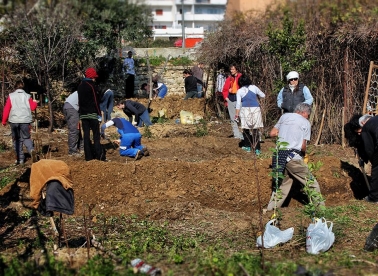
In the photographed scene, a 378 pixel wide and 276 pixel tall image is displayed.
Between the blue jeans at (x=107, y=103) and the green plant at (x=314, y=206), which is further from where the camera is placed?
the blue jeans at (x=107, y=103)

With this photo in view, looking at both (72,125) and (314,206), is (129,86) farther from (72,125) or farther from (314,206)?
(314,206)

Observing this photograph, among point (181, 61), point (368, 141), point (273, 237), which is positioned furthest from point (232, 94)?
point (181, 61)

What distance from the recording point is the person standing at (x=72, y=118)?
10484mm

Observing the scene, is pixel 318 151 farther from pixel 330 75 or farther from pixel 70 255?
pixel 70 255

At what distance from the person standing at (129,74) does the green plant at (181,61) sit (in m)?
3.52

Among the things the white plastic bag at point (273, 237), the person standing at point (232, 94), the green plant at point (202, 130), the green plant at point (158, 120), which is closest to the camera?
the white plastic bag at point (273, 237)

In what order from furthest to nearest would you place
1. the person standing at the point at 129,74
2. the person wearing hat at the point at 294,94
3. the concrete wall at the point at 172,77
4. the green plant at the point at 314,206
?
the concrete wall at the point at 172,77
the person standing at the point at 129,74
the person wearing hat at the point at 294,94
the green plant at the point at 314,206

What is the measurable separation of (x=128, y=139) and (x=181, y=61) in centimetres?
1406

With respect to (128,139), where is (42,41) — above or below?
above

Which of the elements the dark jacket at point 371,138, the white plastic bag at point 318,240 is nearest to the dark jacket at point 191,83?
the dark jacket at point 371,138

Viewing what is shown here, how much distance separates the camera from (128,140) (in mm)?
10758

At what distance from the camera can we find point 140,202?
26.4 feet

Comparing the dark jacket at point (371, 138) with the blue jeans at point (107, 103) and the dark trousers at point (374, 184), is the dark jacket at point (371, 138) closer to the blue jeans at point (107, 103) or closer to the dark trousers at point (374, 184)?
the dark trousers at point (374, 184)

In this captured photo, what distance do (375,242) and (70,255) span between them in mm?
3155
